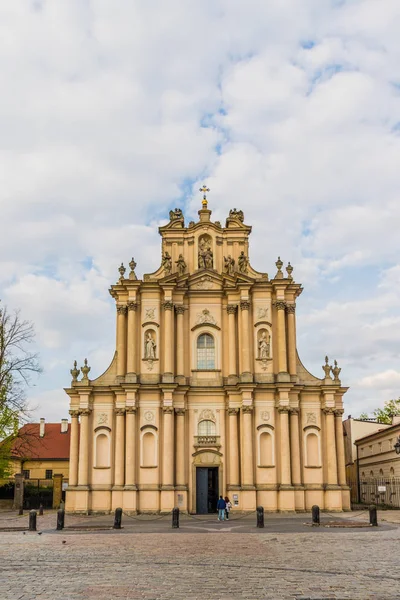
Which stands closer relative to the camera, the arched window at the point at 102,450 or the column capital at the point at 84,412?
the arched window at the point at 102,450

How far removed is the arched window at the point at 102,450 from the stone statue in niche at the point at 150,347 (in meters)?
5.80

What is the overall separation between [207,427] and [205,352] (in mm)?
4932

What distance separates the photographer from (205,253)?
48.4 meters

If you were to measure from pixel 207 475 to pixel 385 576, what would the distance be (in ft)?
99.1

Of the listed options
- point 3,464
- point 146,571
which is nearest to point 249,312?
point 3,464

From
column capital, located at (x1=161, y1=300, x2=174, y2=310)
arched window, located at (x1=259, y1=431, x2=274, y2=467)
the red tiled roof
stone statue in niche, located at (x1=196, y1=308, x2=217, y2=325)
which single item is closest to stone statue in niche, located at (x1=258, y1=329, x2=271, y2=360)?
stone statue in niche, located at (x1=196, y1=308, x2=217, y2=325)

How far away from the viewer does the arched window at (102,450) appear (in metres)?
44.7

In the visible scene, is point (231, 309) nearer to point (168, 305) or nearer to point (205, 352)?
point (205, 352)

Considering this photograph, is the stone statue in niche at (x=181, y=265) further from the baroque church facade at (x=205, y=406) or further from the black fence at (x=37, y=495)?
the black fence at (x=37, y=495)

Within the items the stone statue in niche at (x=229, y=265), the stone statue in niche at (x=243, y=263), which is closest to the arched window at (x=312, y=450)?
the stone statue in niche at (x=243, y=263)

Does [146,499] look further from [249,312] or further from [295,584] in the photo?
[295,584]

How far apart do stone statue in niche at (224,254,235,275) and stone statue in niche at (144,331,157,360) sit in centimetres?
690

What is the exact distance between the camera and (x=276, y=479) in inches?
1731

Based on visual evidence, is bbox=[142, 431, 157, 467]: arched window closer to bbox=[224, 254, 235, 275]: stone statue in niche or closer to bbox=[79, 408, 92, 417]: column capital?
bbox=[79, 408, 92, 417]: column capital
